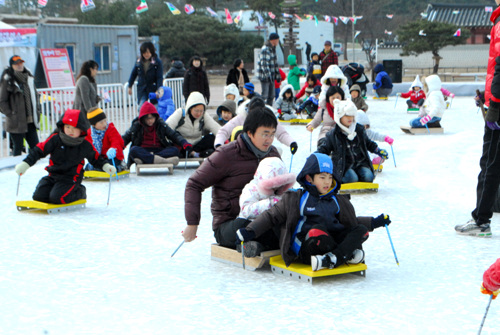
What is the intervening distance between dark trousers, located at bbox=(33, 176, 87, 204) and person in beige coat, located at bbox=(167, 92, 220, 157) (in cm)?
262

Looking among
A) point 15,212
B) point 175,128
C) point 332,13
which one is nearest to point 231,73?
point 175,128

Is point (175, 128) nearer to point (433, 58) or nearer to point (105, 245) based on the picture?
point (105, 245)

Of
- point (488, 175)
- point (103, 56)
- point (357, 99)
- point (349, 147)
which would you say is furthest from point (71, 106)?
point (103, 56)

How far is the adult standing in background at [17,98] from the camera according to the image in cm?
962

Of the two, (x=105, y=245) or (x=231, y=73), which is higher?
(x=231, y=73)

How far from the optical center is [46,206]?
6445 mm

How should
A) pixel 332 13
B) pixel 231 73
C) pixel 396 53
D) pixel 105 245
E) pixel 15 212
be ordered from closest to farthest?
pixel 105 245 < pixel 15 212 < pixel 231 73 < pixel 396 53 < pixel 332 13

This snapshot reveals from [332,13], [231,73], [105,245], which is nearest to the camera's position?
[105,245]

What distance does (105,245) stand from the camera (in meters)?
5.32

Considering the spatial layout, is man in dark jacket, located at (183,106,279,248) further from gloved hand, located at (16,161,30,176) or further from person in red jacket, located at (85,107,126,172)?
person in red jacket, located at (85,107,126,172)

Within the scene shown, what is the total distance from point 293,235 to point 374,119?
1227 cm

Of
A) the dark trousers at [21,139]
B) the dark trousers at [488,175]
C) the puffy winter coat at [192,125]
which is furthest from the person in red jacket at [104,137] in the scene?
the dark trousers at [488,175]

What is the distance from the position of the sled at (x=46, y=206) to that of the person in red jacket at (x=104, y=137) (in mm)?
1597

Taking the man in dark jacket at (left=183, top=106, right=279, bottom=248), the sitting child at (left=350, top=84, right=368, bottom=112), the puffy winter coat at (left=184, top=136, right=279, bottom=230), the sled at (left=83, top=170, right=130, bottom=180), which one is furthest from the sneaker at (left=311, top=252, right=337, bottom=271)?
the sitting child at (left=350, top=84, right=368, bottom=112)
